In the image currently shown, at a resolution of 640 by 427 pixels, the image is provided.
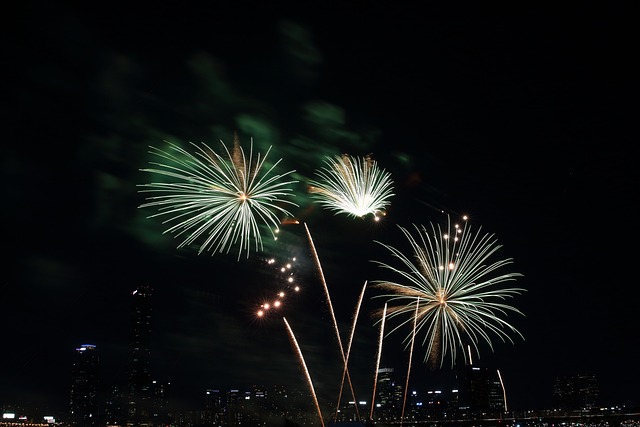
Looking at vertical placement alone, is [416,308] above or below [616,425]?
above

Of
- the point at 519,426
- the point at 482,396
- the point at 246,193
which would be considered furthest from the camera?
the point at 482,396

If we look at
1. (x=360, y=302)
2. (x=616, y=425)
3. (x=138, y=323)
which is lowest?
(x=616, y=425)

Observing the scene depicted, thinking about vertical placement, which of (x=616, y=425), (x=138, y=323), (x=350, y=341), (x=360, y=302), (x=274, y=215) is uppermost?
(x=138, y=323)

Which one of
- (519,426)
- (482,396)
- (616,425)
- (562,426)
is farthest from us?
(482,396)

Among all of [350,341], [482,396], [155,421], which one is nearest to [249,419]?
[155,421]

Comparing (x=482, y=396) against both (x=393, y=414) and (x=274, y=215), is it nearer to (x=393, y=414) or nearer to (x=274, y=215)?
(x=393, y=414)

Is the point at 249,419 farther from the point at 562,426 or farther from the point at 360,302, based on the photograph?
the point at 360,302

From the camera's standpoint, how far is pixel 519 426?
50531 mm

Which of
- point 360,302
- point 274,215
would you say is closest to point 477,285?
point 360,302

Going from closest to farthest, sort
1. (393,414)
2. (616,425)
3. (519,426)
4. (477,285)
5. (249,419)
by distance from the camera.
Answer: (477,285)
(616,425)
(519,426)
(393,414)
(249,419)

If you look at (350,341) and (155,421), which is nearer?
(350,341)

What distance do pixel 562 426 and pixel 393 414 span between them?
47.7 meters

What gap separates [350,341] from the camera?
882 inches

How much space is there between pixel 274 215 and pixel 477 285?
741 cm
